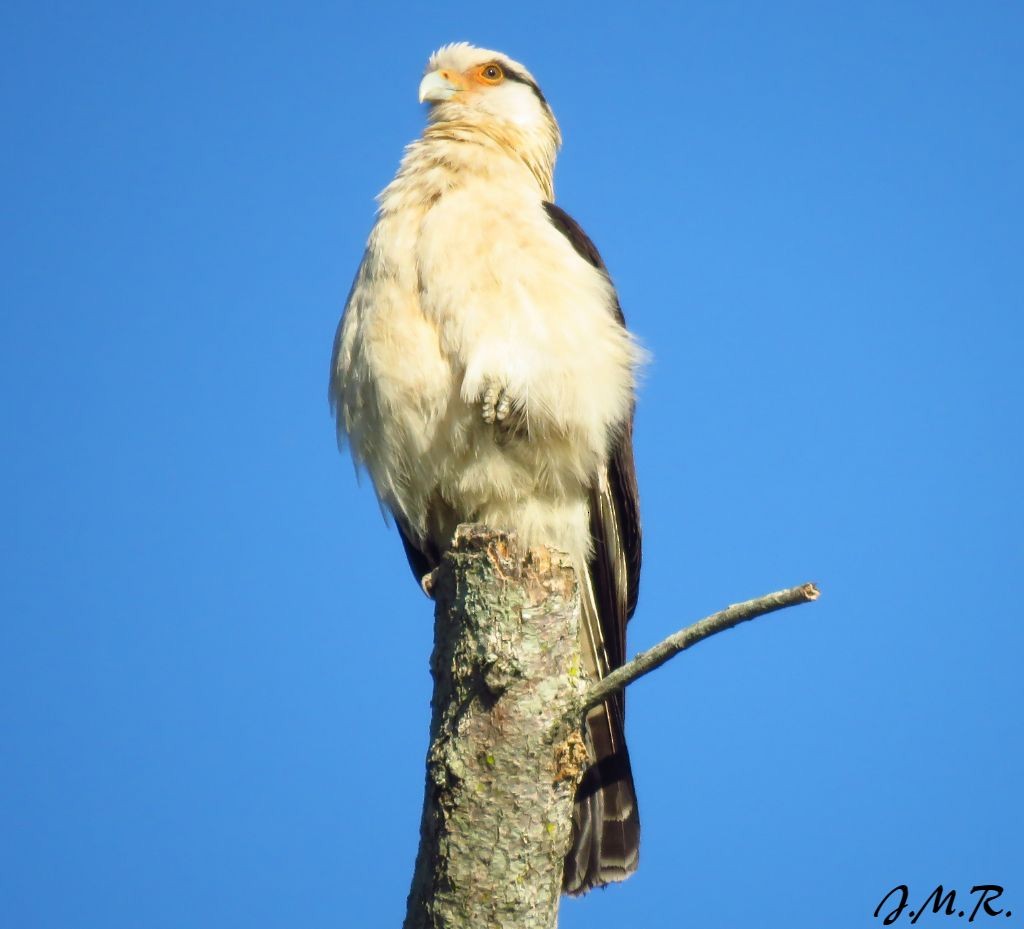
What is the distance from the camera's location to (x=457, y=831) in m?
3.74

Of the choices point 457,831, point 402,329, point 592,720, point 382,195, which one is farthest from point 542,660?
point 382,195

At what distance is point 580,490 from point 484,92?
7.24 ft

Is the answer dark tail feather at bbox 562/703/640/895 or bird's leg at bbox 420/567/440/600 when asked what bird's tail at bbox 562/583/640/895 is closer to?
dark tail feather at bbox 562/703/640/895

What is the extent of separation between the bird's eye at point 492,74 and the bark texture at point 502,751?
286 centimetres

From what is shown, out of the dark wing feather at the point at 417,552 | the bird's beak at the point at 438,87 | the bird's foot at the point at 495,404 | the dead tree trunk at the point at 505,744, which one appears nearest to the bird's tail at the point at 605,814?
the dead tree trunk at the point at 505,744

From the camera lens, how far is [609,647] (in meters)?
5.02

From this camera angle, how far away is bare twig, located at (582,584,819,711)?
319cm

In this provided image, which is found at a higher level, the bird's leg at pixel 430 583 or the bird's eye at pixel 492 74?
the bird's eye at pixel 492 74

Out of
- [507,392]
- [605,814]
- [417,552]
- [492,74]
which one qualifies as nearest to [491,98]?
[492,74]

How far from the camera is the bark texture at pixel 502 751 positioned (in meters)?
3.71

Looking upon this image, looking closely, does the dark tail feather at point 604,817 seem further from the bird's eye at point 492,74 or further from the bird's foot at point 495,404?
the bird's eye at point 492,74

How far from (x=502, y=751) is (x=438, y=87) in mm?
3435

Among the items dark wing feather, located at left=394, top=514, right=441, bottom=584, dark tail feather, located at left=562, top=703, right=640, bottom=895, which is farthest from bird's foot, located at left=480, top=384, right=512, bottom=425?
dark tail feather, located at left=562, top=703, right=640, bottom=895

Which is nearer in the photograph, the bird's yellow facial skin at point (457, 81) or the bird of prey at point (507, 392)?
the bird of prey at point (507, 392)
